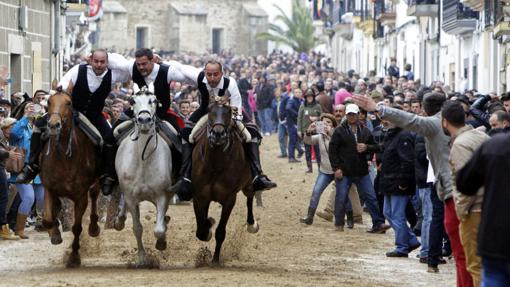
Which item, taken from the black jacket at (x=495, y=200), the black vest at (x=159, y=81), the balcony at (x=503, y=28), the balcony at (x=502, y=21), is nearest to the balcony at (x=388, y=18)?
the balcony at (x=502, y=21)

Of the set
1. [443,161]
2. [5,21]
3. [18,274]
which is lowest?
[18,274]

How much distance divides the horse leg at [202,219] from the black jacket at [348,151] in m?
4.81

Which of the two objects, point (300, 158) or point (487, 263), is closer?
point (487, 263)

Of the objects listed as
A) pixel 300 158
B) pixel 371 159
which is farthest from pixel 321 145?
pixel 300 158

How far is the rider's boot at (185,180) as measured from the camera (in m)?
15.7

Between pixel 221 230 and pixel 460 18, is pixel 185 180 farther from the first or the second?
pixel 460 18

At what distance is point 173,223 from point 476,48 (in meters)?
21.4

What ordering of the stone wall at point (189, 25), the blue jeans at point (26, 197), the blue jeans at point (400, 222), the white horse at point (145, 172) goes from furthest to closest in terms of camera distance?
the stone wall at point (189, 25), the blue jeans at point (26, 197), the blue jeans at point (400, 222), the white horse at point (145, 172)

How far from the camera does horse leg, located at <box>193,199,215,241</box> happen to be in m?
15.9

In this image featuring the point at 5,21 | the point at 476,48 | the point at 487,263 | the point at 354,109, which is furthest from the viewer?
the point at 476,48

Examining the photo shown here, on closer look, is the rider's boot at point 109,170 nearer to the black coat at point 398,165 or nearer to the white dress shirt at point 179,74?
the white dress shirt at point 179,74

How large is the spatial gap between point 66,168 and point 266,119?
30578mm

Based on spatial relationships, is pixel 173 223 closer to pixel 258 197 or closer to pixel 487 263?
pixel 258 197

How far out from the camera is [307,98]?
101ft
